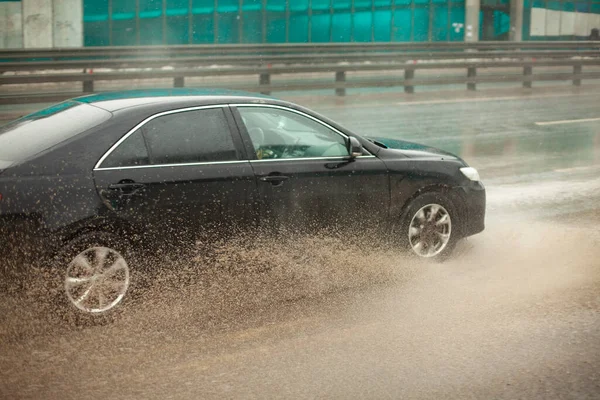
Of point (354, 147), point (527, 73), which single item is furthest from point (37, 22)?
point (354, 147)

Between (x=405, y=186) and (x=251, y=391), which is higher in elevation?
(x=405, y=186)

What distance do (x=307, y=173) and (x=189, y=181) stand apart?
978 millimetres

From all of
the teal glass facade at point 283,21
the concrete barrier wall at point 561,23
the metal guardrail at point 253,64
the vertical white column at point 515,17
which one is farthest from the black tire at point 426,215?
the concrete barrier wall at point 561,23

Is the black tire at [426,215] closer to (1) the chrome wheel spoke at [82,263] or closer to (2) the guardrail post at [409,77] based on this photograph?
(1) the chrome wheel spoke at [82,263]

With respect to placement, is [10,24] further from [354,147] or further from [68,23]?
[354,147]

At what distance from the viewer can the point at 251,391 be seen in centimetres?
483

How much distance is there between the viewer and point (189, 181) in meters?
6.14

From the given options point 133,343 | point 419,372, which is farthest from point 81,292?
point 419,372

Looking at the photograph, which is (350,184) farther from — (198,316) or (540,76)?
(540,76)

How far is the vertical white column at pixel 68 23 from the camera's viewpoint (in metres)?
31.2

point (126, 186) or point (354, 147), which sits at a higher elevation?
point (354, 147)

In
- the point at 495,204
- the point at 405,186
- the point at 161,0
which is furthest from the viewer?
the point at 161,0

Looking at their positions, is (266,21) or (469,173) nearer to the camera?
(469,173)

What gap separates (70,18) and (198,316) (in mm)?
27571
